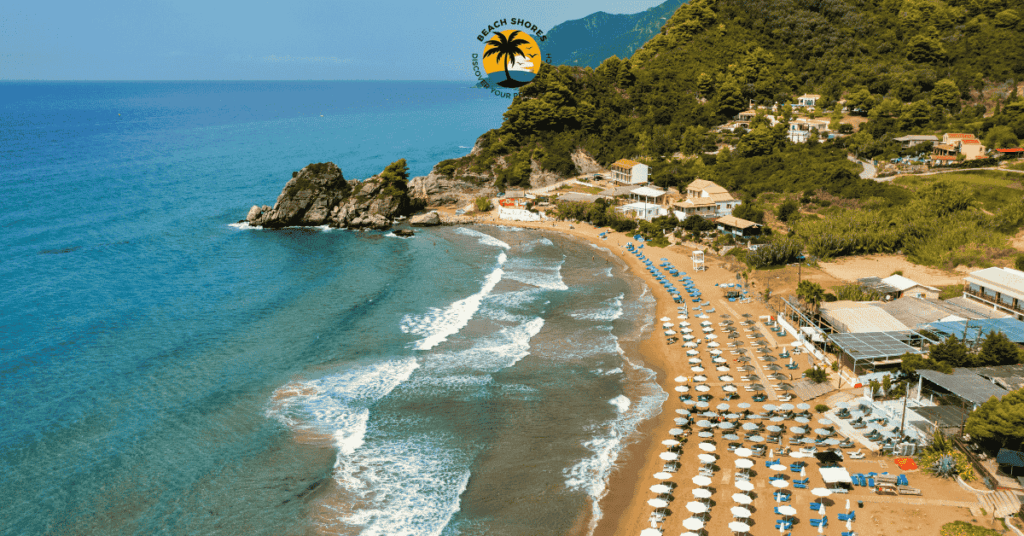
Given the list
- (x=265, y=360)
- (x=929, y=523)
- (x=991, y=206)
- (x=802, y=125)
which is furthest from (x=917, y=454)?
(x=802, y=125)

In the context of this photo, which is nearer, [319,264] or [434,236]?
[319,264]

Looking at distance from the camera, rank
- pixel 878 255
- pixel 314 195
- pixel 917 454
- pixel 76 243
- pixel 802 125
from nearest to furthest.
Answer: pixel 917 454 < pixel 878 255 < pixel 76 243 < pixel 314 195 < pixel 802 125

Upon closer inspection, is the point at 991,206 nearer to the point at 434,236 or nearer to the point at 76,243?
the point at 434,236

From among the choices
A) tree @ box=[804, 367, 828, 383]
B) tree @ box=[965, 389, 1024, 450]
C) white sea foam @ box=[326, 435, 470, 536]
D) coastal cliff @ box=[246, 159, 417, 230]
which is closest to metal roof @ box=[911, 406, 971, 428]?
tree @ box=[965, 389, 1024, 450]

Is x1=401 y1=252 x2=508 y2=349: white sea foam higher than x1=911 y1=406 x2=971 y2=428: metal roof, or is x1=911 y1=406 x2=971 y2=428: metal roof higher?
x1=911 y1=406 x2=971 y2=428: metal roof

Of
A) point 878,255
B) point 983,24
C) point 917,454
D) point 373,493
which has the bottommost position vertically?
point 373,493

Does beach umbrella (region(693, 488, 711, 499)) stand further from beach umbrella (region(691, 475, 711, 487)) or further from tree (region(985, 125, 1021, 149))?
tree (region(985, 125, 1021, 149))

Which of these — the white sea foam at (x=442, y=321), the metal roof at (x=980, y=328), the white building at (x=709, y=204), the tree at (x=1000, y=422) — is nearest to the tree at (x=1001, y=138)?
the white building at (x=709, y=204)
